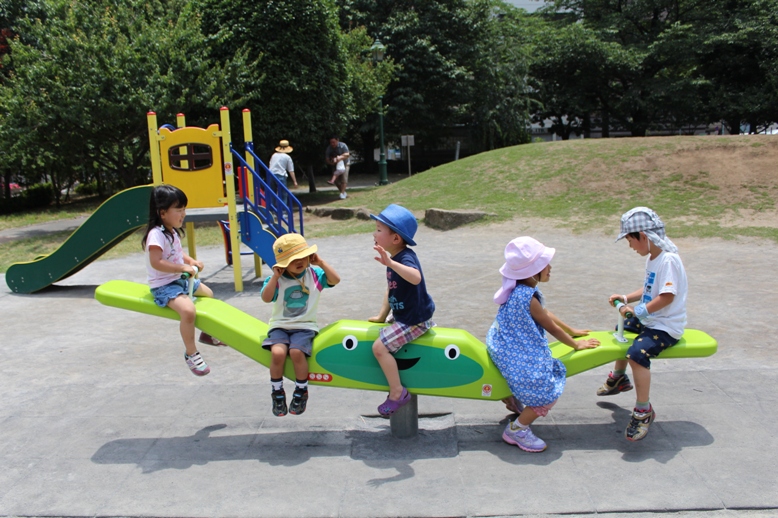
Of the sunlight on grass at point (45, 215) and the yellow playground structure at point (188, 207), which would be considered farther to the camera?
the sunlight on grass at point (45, 215)

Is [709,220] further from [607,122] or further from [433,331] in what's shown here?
[607,122]

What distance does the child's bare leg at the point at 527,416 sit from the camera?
12.4ft

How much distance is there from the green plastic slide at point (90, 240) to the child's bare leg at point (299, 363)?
5.15 m

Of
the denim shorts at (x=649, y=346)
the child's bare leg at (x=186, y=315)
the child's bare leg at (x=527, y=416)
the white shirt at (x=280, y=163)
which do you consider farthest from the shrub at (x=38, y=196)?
the denim shorts at (x=649, y=346)

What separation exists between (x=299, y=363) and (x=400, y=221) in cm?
103

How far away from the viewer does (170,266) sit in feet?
14.1

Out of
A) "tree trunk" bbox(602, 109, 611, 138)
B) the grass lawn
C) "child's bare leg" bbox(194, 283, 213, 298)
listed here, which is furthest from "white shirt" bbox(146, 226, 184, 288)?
"tree trunk" bbox(602, 109, 611, 138)

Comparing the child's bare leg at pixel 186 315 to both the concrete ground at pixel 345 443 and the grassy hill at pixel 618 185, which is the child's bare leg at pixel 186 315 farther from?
the grassy hill at pixel 618 185

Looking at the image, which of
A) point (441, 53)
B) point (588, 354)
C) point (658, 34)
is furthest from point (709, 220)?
point (658, 34)

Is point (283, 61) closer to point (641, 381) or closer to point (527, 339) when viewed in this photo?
point (527, 339)

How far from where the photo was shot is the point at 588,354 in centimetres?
394

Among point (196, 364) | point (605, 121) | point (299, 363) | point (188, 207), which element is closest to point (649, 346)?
point (299, 363)

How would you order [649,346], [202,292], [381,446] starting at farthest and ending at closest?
1. [202,292]
2. [381,446]
3. [649,346]

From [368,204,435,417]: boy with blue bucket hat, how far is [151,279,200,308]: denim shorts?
1.40 meters
